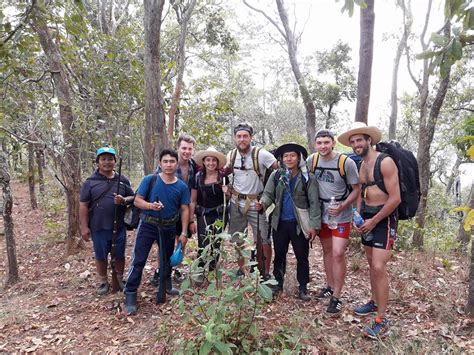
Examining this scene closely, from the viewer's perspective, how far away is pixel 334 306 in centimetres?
409

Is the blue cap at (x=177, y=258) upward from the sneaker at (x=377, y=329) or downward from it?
upward

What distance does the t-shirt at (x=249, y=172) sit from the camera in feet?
14.7

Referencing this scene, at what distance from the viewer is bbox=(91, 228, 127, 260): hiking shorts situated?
4.80 metres

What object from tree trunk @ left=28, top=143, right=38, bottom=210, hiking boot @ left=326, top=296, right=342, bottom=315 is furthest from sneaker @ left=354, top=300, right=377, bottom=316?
tree trunk @ left=28, top=143, right=38, bottom=210

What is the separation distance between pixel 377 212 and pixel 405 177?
0.46 m

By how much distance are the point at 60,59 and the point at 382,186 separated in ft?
20.7

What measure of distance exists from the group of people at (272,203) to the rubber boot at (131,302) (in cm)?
1

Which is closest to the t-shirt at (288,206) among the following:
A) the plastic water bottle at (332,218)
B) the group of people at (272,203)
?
the group of people at (272,203)

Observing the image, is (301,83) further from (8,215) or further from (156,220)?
(8,215)

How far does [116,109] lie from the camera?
327 inches

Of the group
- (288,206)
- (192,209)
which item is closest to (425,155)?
(288,206)

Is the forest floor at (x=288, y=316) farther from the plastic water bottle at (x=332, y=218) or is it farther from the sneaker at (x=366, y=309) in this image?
the plastic water bottle at (x=332, y=218)

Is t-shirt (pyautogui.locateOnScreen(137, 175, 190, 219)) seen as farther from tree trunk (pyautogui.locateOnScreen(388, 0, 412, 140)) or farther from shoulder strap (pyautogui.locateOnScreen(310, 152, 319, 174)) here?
tree trunk (pyautogui.locateOnScreen(388, 0, 412, 140))

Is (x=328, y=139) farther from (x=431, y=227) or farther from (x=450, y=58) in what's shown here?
(x=431, y=227)
